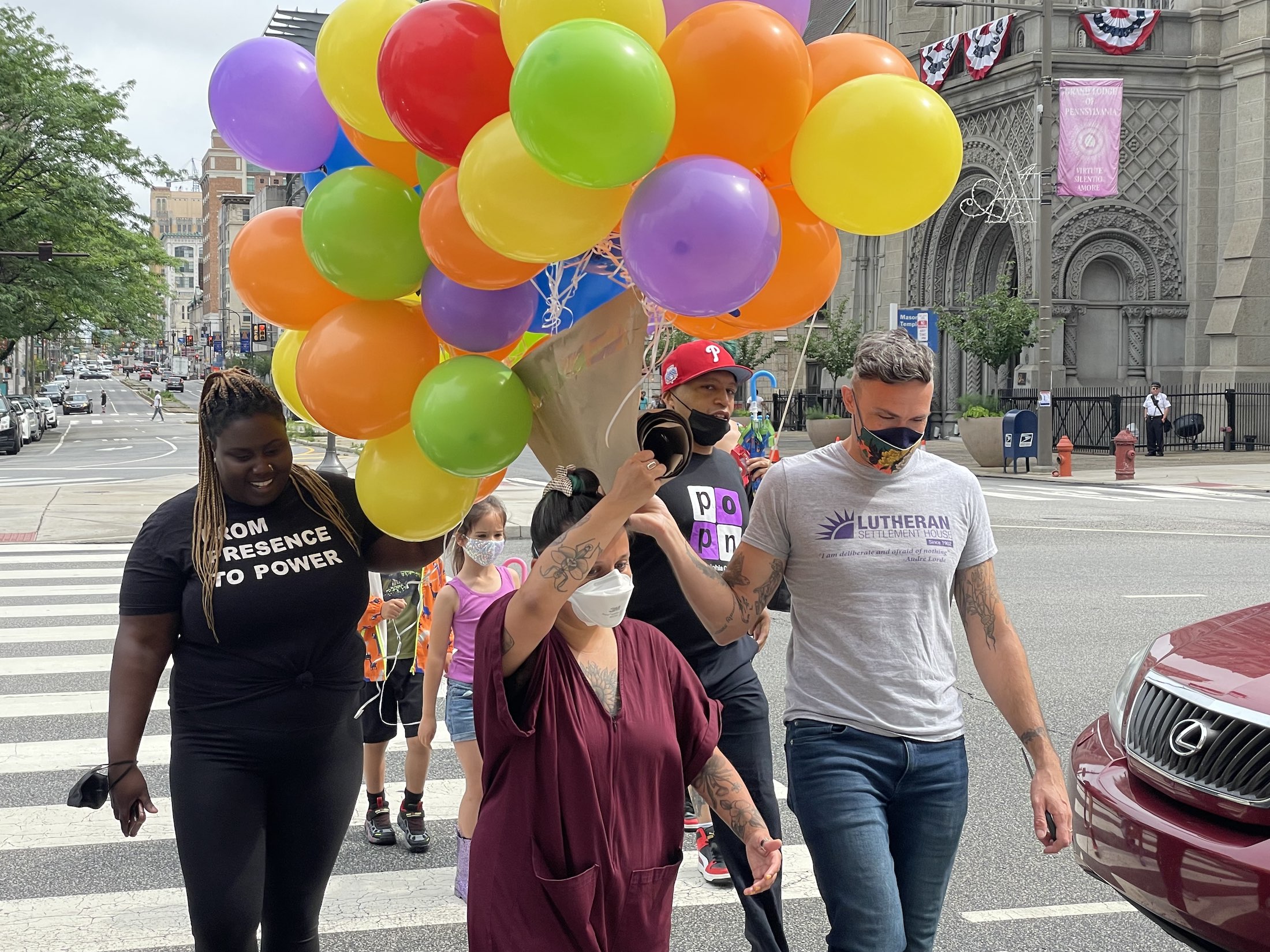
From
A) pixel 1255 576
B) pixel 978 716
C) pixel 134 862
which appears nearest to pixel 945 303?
pixel 1255 576

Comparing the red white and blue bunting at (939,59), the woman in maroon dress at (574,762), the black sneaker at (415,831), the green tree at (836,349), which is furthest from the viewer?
the green tree at (836,349)

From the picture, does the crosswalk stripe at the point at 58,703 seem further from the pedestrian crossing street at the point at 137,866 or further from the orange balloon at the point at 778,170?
the orange balloon at the point at 778,170

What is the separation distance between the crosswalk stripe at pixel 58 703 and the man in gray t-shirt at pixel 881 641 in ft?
17.2

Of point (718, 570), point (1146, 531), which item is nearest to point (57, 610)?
point (718, 570)

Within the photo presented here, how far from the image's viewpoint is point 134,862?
523cm

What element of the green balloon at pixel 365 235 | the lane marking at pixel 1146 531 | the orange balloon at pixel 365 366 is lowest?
the lane marking at pixel 1146 531

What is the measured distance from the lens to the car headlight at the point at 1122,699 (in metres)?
4.18

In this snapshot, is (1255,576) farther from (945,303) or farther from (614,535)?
(945,303)

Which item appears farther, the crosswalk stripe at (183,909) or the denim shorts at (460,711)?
the denim shorts at (460,711)

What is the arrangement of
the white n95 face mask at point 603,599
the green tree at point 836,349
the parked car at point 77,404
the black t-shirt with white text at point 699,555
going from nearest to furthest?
the white n95 face mask at point 603,599 → the black t-shirt with white text at point 699,555 → the green tree at point 836,349 → the parked car at point 77,404

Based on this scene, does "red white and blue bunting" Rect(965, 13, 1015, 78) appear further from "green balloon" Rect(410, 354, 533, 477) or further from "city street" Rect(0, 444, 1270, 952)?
"green balloon" Rect(410, 354, 533, 477)

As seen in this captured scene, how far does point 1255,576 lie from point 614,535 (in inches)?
447

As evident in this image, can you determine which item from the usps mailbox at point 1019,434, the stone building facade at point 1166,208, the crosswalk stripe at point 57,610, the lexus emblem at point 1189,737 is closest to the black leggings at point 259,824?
the lexus emblem at point 1189,737

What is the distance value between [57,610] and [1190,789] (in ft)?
31.2
